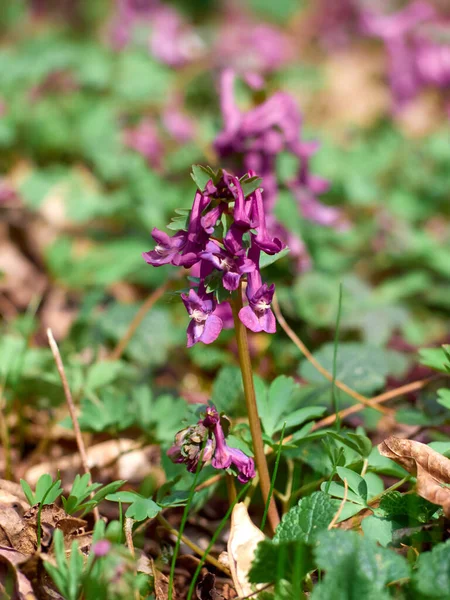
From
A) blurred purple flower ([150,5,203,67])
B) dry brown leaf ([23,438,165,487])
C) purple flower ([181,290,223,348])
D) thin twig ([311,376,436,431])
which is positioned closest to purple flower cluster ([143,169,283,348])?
purple flower ([181,290,223,348])

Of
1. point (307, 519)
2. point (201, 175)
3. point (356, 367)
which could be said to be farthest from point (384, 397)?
point (201, 175)

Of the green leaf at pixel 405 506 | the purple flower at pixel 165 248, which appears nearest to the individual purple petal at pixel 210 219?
the purple flower at pixel 165 248

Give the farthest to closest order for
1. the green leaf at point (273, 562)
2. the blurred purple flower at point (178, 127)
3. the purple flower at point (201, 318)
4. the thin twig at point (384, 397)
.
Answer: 1. the blurred purple flower at point (178, 127)
2. the thin twig at point (384, 397)
3. the purple flower at point (201, 318)
4. the green leaf at point (273, 562)

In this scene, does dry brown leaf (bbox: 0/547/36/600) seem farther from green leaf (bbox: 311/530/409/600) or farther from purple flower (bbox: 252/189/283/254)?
purple flower (bbox: 252/189/283/254)

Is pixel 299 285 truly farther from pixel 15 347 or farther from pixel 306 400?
pixel 15 347

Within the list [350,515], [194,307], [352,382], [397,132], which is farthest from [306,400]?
[397,132]

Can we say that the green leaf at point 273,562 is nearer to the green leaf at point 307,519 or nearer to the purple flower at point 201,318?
the green leaf at point 307,519
